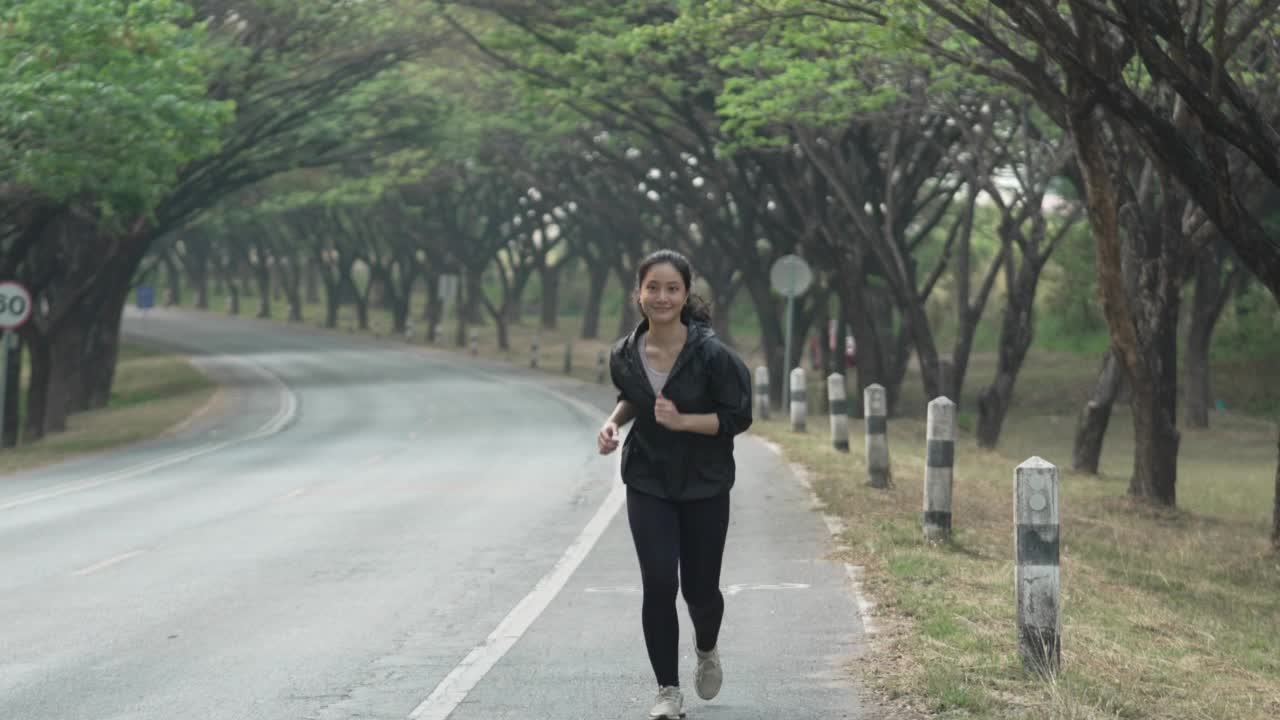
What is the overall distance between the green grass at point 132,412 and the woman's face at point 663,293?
1884 centimetres

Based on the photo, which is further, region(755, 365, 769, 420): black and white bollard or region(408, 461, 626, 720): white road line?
region(755, 365, 769, 420): black and white bollard

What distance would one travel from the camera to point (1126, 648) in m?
8.48

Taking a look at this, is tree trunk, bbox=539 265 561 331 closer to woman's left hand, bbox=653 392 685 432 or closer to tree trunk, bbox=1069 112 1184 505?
tree trunk, bbox=1069 112 1184 505

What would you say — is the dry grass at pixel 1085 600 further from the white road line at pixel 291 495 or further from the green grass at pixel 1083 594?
the white road line at pixel 291 495

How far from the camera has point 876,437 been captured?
54.0 feet

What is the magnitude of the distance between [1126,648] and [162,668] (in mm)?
4457

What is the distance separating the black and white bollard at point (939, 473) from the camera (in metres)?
12.4

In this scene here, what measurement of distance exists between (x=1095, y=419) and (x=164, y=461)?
1217 cm

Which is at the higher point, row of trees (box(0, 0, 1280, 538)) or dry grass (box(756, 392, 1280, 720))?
row of trees (box(0, 0, 1280, 538))

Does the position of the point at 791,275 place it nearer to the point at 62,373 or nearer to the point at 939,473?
the point at 62,373

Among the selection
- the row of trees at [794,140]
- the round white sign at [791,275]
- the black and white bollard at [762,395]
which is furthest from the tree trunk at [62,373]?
the round white sign at [791,275]

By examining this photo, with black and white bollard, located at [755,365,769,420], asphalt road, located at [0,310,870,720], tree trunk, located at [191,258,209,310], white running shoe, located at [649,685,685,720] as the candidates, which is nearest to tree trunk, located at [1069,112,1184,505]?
asphalt road, located at [0,310,870,720]

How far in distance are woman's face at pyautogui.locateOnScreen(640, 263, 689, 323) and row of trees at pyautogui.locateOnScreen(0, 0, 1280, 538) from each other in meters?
6.06

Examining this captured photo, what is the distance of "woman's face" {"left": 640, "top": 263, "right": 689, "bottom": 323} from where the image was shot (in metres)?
7.00
